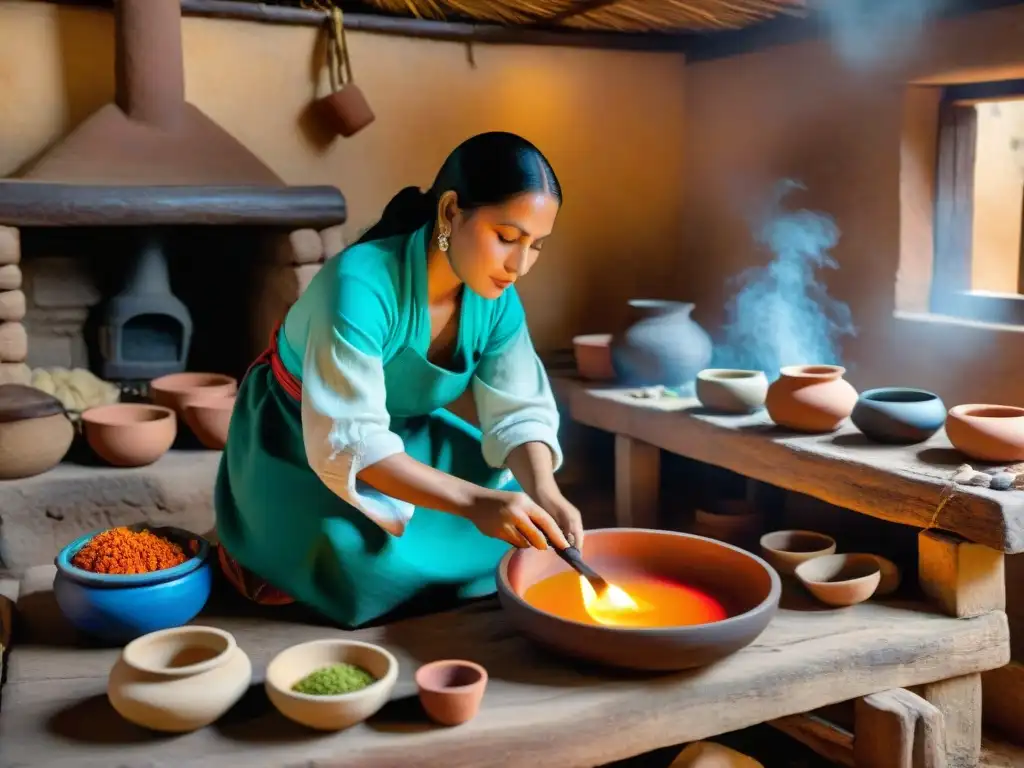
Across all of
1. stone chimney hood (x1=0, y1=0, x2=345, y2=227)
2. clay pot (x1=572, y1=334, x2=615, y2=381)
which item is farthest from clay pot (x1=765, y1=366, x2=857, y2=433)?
stone chimney hood (x1=0, y1=0, x2=345, y2=227)

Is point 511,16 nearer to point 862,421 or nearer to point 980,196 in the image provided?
point 980,196

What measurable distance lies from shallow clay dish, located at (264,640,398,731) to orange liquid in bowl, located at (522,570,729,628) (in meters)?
0.38

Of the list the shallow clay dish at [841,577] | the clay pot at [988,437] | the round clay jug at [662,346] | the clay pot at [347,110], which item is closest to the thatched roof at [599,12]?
the clay pot at [347,110]

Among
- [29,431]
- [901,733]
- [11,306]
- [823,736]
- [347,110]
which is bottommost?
[823,736]

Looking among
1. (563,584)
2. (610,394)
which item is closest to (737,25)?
(610,394)

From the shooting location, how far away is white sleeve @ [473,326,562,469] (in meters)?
2.30

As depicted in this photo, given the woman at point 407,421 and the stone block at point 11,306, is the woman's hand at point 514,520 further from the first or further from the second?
the stone block at point 11,306

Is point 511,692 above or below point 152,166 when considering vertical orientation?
below

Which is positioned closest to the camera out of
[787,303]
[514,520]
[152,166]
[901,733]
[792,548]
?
[514,520]

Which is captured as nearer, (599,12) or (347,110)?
(347,110)

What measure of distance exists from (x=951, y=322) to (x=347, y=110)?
2.12 meters

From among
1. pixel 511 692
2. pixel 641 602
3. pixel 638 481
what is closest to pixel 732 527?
pixel 638 481

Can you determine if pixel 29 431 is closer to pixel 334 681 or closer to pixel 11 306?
pixel 11 306

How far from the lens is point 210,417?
329cm
